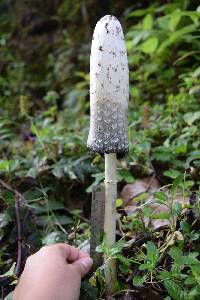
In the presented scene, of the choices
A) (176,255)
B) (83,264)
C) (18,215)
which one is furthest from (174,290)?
(18,215)

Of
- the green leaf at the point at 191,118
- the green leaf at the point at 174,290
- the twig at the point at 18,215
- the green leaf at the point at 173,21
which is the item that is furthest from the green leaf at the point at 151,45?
the green leaf at the point at 174,290

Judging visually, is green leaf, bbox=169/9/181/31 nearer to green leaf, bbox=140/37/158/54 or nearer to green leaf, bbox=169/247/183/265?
green leaf, bbox=140/37/158/54

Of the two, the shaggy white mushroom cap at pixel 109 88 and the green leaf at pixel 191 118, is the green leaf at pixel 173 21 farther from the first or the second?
the shaggy white mushroom cap at pixel 109 88

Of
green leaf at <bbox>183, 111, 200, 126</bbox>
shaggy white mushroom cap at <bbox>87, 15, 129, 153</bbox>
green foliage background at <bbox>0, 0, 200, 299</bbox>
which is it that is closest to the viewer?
shaggy white mushroom cap at <bbox>87, 15, 129, 153</bbox>

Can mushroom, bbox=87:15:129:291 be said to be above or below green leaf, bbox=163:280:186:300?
above

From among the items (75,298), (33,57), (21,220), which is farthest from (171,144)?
(33,57)

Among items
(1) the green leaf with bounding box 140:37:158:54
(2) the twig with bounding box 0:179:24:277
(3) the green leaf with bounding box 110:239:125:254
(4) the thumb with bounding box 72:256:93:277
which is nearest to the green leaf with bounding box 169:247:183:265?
(3) the green leaf with bounding box 110:239:125:254
